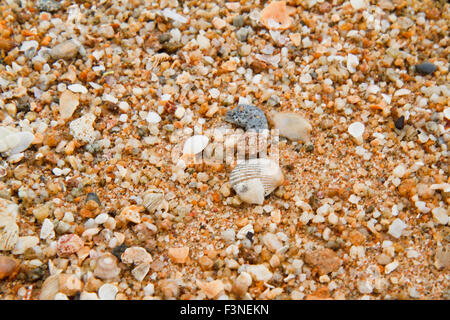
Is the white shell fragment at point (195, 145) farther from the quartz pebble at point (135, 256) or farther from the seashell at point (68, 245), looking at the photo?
the seashell at point (68, 245)

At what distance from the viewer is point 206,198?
185 cm

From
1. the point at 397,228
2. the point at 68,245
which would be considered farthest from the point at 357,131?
the point at 68,245

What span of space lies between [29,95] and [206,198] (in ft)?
3.55

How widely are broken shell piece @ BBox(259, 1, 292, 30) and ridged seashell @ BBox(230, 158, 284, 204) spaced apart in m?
0.90

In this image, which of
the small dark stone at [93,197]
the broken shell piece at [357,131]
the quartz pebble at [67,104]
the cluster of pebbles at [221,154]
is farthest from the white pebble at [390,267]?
the quartz pebble at [67,104]

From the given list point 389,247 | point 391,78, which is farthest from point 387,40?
point 389,247

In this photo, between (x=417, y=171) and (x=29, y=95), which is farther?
(x=29, y=95)

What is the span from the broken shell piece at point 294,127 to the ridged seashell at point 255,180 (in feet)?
0.70

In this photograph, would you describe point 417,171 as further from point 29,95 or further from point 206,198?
point 29,95

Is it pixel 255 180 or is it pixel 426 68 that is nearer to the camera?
pixel 255 180

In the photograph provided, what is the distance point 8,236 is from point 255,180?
3.48ft

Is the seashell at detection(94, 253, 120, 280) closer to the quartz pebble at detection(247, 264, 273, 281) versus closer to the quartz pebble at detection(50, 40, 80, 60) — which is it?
A: the quartz pebble at detection(247, 264, 273, 281)

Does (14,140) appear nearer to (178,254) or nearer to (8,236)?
(8,236)

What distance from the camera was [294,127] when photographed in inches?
78.4
